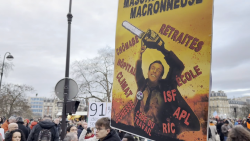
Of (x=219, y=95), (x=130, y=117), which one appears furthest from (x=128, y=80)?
(x=219, y=95)

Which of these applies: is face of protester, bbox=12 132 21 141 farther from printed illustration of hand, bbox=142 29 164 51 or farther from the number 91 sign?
printed illustration of hand, bbox=142 29 164 51

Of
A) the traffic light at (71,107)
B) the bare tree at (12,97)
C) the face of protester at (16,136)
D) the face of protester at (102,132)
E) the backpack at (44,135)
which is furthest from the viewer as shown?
the bare tree at (12,97)

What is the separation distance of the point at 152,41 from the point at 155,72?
34 centimetres

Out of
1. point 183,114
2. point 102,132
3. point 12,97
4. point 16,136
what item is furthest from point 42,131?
point 12,97

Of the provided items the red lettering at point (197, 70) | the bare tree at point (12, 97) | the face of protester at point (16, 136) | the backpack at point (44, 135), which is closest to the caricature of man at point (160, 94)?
the red lettering at point (197, 70)

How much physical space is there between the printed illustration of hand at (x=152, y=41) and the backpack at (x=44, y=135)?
4144 millimetres

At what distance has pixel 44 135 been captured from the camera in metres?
5.44

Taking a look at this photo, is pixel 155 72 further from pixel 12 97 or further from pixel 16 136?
pixel 12 97

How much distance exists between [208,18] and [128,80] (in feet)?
3.51

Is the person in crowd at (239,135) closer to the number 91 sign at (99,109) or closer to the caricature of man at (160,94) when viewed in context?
the caricature of man at (160,94)

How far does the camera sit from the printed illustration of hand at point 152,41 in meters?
2.29

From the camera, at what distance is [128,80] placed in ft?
8.33

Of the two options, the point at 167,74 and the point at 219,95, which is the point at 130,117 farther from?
the point at 219,95

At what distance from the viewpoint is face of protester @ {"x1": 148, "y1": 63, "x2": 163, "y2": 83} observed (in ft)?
7.39
